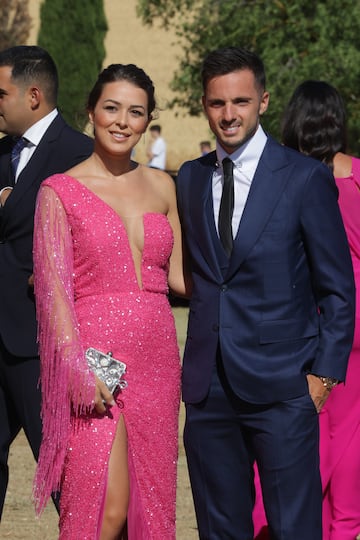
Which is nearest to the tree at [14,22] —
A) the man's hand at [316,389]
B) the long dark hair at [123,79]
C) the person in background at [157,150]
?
the person in background at [157,150]

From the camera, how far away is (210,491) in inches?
180

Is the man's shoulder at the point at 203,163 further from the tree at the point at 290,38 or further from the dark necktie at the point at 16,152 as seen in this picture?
the tree at the point at 290,38

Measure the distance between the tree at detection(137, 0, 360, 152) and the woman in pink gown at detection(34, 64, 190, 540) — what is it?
41.3ft

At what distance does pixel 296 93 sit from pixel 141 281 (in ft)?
4.56

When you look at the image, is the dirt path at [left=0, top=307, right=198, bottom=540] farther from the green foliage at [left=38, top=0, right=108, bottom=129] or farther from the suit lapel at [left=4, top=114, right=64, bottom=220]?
the green foliage at [left=38, top=0, right=108, bottom=129]

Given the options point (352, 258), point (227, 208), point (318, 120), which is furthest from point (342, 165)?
point (227, 208)

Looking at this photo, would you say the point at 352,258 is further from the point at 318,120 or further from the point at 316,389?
the point at 316,389

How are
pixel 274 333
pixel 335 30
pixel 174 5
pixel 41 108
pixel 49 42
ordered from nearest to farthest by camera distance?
1. pixel 274 333
2. pixel 41 108
3. pixel 335 30
4. pixel 174 5
5. pixel 49 42

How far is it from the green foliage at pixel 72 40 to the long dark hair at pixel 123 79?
30.3 meters

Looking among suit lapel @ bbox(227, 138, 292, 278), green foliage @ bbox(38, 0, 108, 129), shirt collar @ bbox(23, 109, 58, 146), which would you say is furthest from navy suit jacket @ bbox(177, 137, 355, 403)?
green foliage @ bbox(38, 0, 108, 129)

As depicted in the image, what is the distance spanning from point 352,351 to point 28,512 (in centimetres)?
221

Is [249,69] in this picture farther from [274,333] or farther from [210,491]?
[210,491]

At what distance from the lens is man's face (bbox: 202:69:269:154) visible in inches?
175

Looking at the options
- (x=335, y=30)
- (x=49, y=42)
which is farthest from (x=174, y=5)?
(x=49, y=42)
